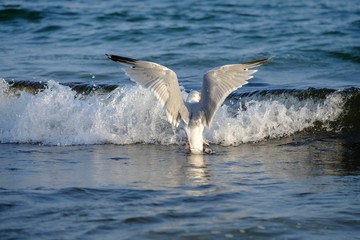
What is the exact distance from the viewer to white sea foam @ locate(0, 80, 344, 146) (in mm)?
6871

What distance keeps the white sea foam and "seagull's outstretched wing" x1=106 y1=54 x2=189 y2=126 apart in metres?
0.95

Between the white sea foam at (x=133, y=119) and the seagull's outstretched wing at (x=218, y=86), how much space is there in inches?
33.7

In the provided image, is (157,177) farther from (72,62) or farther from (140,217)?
(72,62)

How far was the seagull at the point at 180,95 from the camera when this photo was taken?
5.90m

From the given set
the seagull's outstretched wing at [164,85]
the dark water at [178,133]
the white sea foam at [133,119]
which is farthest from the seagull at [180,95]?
the white sea foam at [133,119]

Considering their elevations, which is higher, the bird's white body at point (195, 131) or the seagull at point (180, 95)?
the seagull at point (180, 95)

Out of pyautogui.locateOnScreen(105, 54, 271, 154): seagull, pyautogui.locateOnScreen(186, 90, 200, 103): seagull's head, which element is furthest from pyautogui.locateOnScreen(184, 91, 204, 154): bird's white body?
pyautogui.locateOnScreen(186, 90, 200, 103): seagull's head

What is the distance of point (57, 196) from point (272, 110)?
3999mm

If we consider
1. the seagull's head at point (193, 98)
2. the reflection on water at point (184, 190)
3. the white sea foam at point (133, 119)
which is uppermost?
the seagull's head at point (193, 98)

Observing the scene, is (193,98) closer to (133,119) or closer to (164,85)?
(164,85)

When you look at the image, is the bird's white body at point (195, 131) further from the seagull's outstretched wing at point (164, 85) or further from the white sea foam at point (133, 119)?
the white sea foam at point (133, 119)

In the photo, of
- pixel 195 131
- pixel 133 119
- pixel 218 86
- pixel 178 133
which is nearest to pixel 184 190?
pixel 195 131

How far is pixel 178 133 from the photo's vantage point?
23.0 feet

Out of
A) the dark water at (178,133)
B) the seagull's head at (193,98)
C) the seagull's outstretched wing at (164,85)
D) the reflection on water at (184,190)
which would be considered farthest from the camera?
the seagull's head at (193,98)
